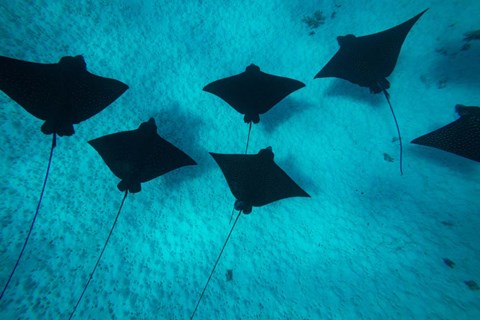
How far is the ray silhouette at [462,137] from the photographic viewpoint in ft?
9.24

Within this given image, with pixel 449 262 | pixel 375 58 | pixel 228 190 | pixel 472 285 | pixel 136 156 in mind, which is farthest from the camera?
pixel 228 190

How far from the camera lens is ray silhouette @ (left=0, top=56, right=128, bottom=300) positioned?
281 cm

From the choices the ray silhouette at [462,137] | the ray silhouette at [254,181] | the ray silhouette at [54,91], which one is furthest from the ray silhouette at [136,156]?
the ray silhouette at [462,137]

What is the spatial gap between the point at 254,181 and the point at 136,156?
1.47m

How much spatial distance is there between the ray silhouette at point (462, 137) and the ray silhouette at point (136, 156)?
3.09m

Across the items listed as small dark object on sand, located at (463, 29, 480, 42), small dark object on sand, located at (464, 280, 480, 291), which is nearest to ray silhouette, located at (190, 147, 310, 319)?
small dark object on sand, located at (464, 280, 480, 291)

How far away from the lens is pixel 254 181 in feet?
10.0

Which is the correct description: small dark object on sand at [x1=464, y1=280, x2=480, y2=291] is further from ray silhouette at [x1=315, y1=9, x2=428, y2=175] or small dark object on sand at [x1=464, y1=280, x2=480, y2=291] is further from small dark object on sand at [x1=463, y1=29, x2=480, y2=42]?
small dark object on sand at [x1=463, y1=29, x2=480, y2=42]

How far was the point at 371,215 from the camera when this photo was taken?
11.1 feet

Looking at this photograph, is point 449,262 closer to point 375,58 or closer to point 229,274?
point 229,274

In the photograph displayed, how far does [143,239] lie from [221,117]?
222 cm

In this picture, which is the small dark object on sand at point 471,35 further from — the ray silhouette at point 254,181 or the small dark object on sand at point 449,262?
the ray silhouette at point 254,181

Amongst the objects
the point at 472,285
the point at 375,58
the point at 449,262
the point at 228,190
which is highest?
the point at 375,58

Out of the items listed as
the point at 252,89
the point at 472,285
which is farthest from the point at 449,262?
the point at 252,89
